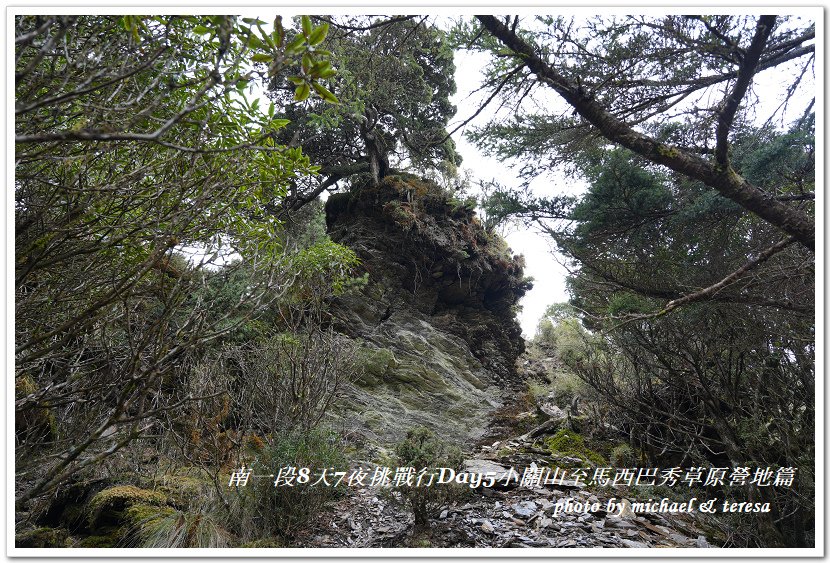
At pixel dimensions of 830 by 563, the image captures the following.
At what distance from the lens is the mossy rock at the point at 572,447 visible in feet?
18.3

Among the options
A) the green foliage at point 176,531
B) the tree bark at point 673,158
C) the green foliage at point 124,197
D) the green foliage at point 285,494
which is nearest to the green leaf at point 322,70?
the green foliage at point 124,197

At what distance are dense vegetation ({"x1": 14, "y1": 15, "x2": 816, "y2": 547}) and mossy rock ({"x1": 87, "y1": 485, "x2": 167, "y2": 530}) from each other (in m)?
0.02

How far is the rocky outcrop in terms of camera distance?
275 inches

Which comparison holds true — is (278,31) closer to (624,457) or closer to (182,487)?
(182,487)

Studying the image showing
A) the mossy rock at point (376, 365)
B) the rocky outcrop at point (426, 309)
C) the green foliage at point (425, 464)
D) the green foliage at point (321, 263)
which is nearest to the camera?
the green foliage at point (425, 464)

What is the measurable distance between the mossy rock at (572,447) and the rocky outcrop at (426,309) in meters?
1.28

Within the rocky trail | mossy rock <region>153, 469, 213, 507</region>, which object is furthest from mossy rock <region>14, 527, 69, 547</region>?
the rocky trail

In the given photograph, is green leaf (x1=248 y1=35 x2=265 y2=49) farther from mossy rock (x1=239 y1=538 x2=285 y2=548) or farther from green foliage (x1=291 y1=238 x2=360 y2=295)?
green foliage (x1=291 y1=238 x2=360 y2=295)

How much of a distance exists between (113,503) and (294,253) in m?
2.45

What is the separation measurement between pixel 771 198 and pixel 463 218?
22.6 feet

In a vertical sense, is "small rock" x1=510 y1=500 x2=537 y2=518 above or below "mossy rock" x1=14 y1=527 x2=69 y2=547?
above

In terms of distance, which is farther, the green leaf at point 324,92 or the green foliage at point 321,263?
the green foliage at point 321,263

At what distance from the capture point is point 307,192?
8.76 m

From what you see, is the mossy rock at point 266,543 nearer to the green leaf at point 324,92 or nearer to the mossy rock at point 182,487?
the mossy rock at point 182,487
